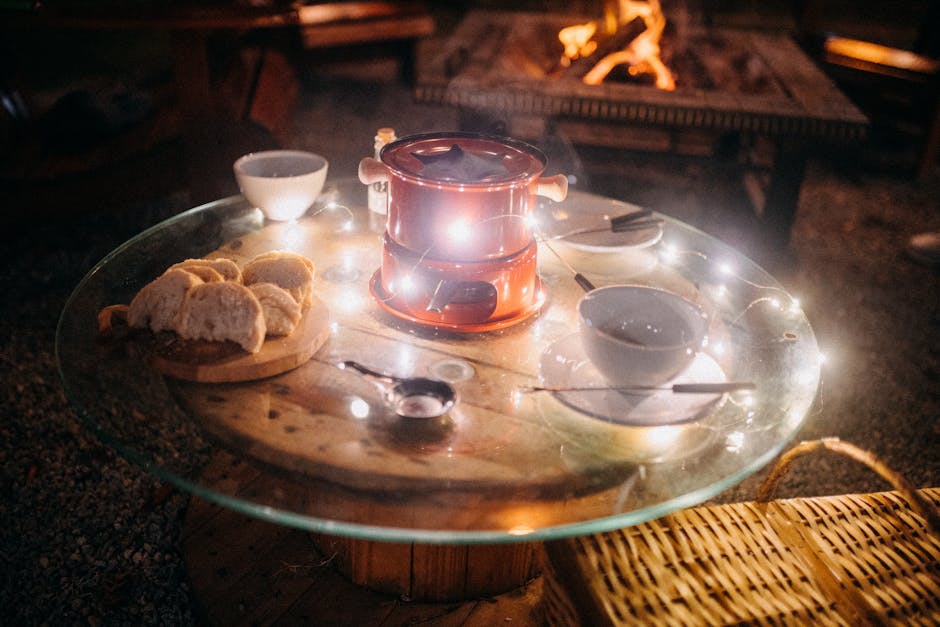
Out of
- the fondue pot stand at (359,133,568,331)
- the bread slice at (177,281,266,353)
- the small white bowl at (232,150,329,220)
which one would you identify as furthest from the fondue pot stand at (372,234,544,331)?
Result: the small white bowl at (232,150,329,220)

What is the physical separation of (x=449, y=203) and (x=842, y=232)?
14.6 ft

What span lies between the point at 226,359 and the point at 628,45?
3802 millimetres

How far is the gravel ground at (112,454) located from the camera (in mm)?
2221

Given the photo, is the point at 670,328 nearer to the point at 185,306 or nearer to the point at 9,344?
the point at 185,306

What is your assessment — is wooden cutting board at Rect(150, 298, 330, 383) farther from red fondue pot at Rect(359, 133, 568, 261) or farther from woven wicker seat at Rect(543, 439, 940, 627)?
woven wicker seat at Rect(543, 439, 940, 627)

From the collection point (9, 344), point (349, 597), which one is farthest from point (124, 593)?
point (9, 344)

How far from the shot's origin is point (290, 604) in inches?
80.4

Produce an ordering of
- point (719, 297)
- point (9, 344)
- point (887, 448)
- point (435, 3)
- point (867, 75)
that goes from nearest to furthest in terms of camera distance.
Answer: point (719, 297) → point (887, 448) → point (9, 344) → point (867, 75) → point (435, 3)

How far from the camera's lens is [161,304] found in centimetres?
152

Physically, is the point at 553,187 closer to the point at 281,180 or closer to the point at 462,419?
the point at 462,419

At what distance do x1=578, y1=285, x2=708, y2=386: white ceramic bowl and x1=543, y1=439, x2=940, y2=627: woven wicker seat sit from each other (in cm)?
37

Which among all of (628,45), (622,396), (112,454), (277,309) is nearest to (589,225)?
(622,396)

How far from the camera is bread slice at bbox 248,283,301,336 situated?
155cm

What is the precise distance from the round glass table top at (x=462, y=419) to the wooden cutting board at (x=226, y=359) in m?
0.02
